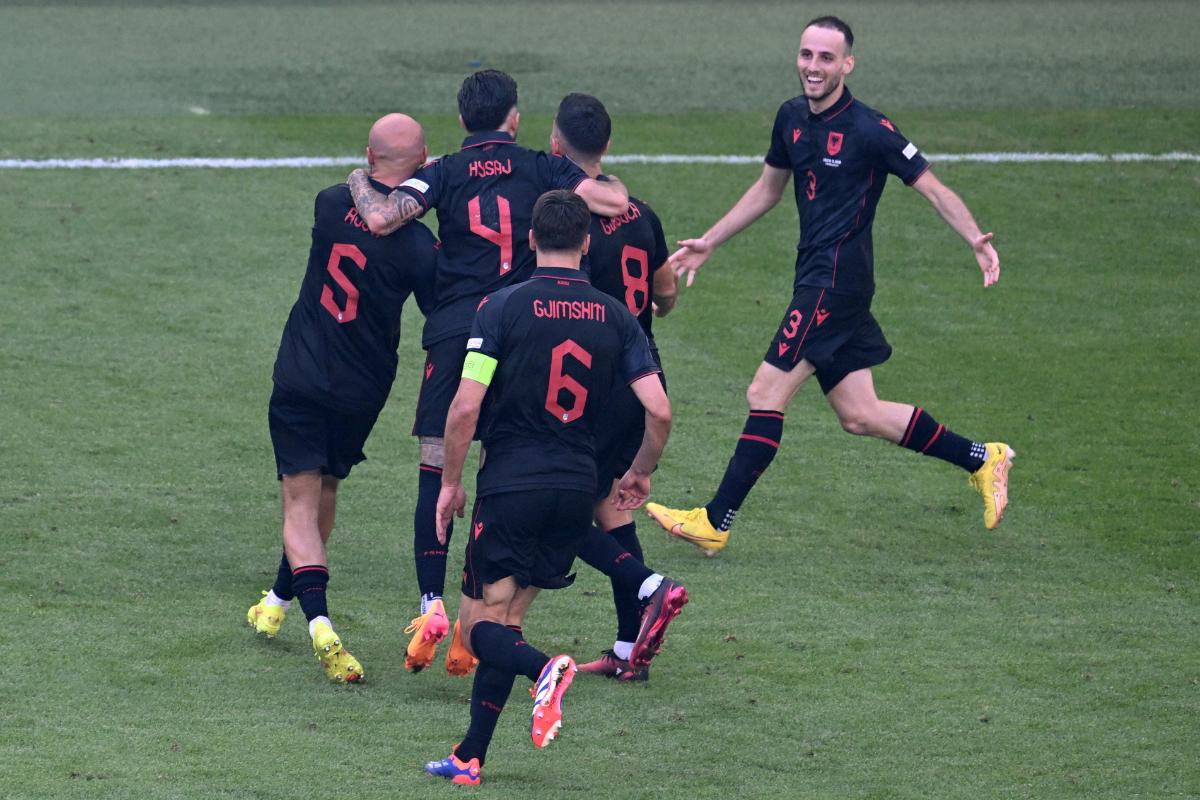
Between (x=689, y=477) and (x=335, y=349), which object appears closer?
(x=335, y=349)

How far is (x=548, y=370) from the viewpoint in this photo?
17.7ft

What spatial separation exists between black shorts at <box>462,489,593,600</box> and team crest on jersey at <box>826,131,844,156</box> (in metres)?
2.74

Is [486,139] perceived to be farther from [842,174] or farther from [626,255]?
[842,174]

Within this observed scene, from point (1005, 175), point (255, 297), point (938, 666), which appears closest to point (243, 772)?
point (938, 666)

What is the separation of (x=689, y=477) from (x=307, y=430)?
265 cm

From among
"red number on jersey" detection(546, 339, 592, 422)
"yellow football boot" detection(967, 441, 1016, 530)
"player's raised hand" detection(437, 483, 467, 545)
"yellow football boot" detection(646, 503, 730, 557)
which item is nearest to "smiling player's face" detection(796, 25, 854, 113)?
"yellow football boot" detection(967, 441, 1016, 530)

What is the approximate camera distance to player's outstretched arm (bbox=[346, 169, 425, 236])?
625 centimetres

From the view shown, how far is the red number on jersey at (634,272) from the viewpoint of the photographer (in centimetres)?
646

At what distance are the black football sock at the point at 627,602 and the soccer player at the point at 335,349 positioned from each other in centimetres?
98

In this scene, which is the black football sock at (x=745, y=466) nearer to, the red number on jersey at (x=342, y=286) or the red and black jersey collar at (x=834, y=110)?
the red and black jersey collar at (x=834, y=110)

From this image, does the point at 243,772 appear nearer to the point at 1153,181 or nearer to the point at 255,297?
the point at 255,297

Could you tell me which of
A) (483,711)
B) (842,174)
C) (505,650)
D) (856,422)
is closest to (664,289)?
(842,174)

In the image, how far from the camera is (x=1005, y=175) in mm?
14000

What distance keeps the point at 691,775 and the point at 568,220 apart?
1.81 metres
